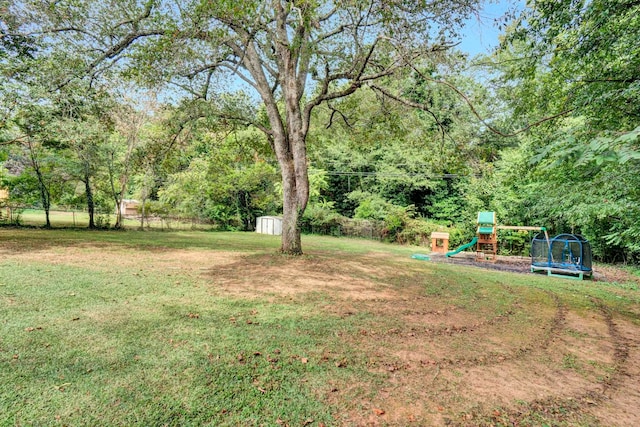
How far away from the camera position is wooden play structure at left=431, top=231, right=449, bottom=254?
14038 millimetres

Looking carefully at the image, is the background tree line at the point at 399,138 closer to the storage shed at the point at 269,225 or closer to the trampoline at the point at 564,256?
the trampoline at the point at 564,256

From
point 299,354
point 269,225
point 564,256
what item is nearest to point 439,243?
point 564,256

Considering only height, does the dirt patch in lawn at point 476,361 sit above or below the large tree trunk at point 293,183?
below

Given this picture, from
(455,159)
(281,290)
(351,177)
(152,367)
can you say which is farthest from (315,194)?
(152,367)

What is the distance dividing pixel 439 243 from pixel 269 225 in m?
11.6

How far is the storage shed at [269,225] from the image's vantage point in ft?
72.9

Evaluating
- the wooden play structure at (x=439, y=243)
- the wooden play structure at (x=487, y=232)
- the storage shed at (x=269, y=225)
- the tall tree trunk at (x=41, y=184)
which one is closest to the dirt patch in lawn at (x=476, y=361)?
the wooden play structure at (x=487, y=232)

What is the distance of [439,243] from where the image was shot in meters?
15.6

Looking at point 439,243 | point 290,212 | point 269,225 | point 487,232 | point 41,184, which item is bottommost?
point 439,243

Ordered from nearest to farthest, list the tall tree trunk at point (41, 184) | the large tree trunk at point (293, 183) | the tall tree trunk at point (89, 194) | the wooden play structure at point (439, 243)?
1. the large tree trunk at point (293, 183)
2. the wooden play structure at point (439, 243)
3. the tall tree trunk at point (41, 184)
4. the tall tree trunk at point (89, 194)

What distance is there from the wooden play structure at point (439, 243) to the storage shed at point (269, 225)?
10675 mm

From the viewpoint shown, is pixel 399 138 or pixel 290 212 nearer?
pixel 290 212

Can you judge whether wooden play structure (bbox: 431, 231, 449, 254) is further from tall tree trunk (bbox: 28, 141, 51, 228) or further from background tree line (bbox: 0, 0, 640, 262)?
A: tall tree trunk (bbox: 28, 141, 51, 228)

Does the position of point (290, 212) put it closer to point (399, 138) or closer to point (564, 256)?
point (399, 138)
